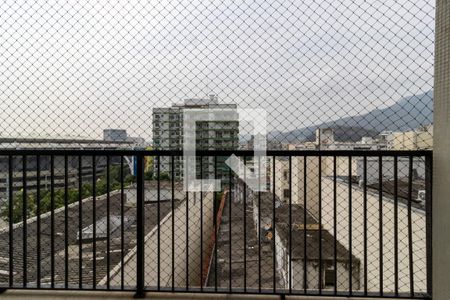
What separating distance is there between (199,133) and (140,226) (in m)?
0.73

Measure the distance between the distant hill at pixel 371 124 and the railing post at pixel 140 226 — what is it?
0.89 m

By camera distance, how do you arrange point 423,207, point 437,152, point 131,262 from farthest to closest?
point 131,262
point 423,207
point 437,152

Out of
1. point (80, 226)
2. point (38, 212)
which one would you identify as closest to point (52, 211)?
point (38, 212)

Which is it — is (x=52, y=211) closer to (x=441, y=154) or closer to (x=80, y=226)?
(x=80, y=226)

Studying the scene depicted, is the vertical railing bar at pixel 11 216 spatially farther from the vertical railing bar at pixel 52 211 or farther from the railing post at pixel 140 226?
the railing post at pixel 140 226

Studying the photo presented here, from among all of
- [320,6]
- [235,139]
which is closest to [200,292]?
[235,139]

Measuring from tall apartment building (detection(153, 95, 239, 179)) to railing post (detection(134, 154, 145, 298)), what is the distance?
141 mm

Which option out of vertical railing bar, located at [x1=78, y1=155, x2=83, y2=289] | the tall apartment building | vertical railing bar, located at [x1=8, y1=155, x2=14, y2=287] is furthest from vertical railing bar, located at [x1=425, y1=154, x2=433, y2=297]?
vertical railing bar, located at [x1=8, y1=155, x2=14, y2=287]

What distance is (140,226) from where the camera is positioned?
2.12m

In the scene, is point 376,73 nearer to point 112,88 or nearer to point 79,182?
point 112,88

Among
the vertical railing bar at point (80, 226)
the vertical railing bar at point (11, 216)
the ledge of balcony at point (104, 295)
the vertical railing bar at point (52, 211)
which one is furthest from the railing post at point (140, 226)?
the vertical railing bar at point (11, 216)

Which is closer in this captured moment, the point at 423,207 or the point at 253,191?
the point at 423,207

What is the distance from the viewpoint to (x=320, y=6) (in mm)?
2146

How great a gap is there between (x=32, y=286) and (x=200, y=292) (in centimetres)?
112
